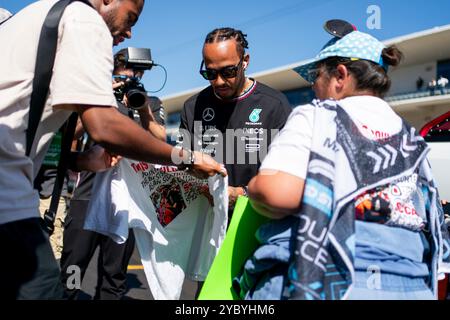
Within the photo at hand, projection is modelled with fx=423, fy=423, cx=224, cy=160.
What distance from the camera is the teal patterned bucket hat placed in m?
1.58

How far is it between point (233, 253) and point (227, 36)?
167 centimetres

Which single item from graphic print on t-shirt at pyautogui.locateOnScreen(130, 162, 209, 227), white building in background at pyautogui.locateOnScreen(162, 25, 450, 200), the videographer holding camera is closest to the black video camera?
the videographer holding camera

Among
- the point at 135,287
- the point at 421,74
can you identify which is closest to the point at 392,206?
the point at 135,287

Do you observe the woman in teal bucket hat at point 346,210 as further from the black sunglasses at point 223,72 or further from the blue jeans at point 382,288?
the black sunglasses at point 223,72

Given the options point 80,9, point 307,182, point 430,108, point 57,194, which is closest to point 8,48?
point 80,9

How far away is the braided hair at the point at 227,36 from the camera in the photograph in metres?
2.76

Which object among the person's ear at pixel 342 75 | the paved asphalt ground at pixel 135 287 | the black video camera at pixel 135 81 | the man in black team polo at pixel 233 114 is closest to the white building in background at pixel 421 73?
the paved asphalt ground at pixel 135 287

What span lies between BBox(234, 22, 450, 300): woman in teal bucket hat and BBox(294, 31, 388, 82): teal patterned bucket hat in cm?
17

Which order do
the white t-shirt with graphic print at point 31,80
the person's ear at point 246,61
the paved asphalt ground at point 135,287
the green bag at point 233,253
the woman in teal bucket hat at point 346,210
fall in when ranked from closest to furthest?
1. the woman in teal bucket hat at point 346,210
2. the white t-shirt with graphic print at point 31,80
3. the green bag at point 233,253
4. the person's ear at point 246,61
5. the paved asphalt ground at point 135,287

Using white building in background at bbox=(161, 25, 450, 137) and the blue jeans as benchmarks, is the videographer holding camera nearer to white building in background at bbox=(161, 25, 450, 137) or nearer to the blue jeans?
the blue jeans

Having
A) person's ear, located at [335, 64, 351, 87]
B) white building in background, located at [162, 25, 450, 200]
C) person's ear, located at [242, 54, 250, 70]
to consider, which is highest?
white building in background, located at [162, 25, 450, 200]

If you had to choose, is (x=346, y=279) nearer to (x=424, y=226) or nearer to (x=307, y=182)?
(x=307, y=182)

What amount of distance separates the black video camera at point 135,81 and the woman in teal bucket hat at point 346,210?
5.31ft

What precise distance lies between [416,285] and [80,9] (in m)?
1.46
